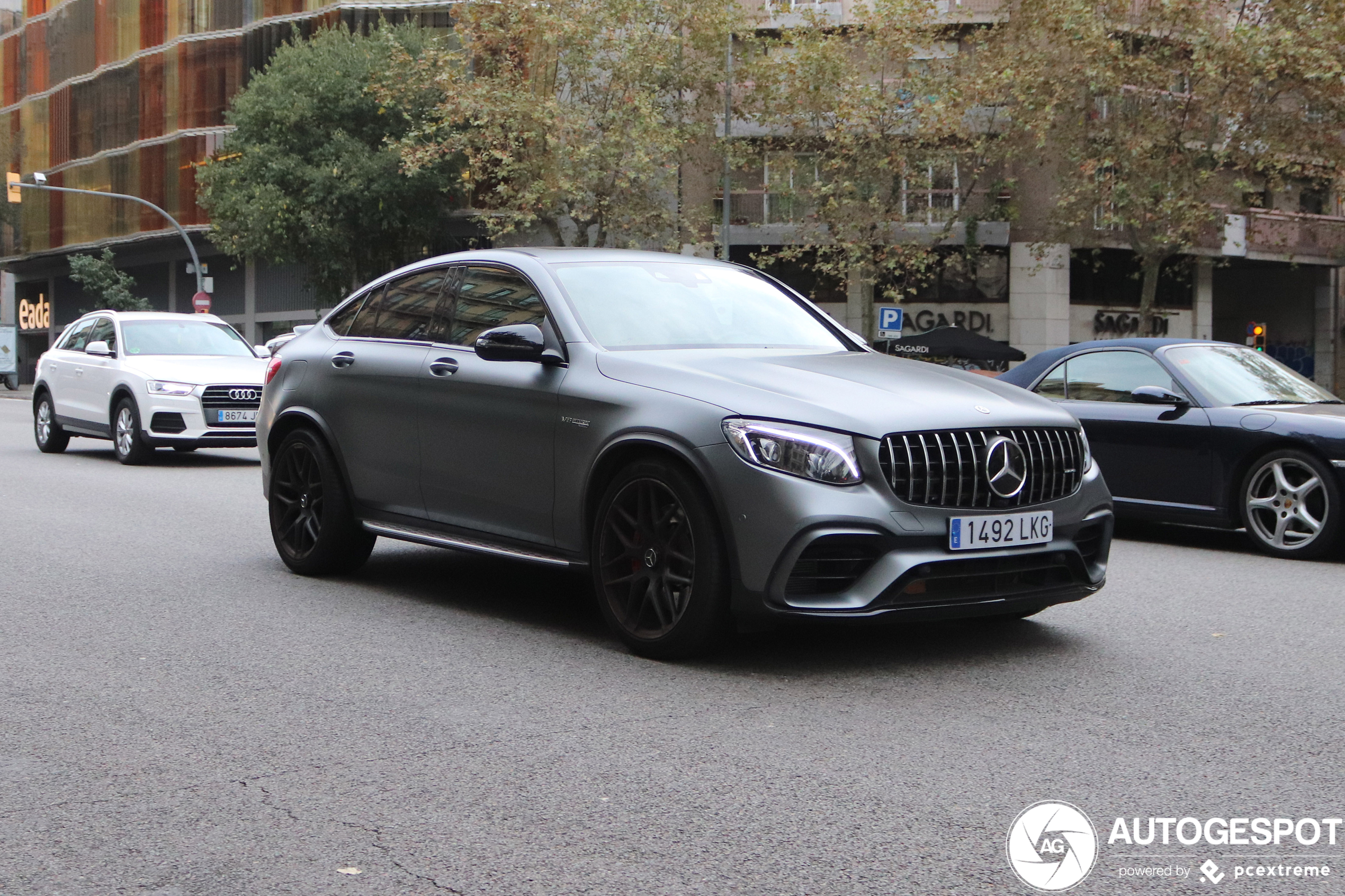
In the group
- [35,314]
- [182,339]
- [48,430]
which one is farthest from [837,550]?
[35,314]

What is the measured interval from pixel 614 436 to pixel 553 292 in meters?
0.98

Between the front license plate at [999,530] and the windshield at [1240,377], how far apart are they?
4730mm

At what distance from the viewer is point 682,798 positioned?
154 inches

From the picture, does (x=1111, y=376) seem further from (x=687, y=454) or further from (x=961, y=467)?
(x=687, y=454)

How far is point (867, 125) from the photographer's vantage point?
33719 mm

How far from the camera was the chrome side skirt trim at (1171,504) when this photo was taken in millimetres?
9656

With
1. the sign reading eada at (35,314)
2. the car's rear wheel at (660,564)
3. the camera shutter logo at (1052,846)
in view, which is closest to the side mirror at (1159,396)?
the car's rear wheel at (660,564)

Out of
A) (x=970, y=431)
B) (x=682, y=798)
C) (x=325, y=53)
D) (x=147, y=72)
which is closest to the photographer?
(x=682, y=798)

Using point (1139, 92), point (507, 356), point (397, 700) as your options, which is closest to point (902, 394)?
point (507, 356)

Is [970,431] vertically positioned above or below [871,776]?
above

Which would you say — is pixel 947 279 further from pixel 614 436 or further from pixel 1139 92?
pixel 614 436

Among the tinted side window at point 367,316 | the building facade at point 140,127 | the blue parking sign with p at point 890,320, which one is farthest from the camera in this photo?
the building facade at point 140,127

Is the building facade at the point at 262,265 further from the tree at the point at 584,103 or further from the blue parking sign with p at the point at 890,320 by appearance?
the blue parking sign with p at the point at 890,320

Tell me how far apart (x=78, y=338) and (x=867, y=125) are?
2040cm
